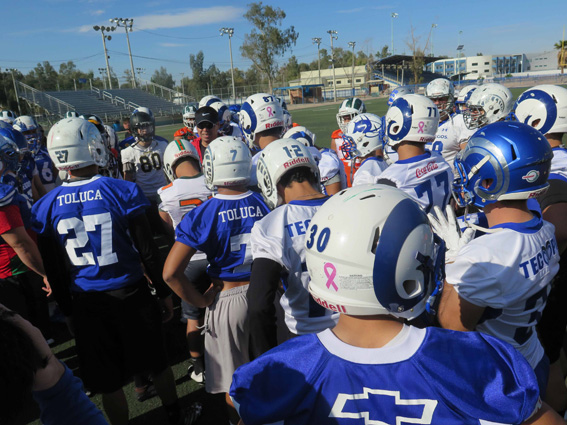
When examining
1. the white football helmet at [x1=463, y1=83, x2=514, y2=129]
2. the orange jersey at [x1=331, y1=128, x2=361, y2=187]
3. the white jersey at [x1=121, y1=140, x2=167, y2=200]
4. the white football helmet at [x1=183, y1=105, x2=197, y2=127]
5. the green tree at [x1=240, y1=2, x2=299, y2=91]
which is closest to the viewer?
the white football helmet at [x1=463, y1=83, x2=514, y2=129]

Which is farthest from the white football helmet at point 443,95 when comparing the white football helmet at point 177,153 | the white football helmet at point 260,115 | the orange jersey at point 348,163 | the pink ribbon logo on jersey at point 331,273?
the pink ribbon logo on jersey at point 331,273

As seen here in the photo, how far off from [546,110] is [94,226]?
4064mm

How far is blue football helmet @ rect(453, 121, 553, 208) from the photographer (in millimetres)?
2311

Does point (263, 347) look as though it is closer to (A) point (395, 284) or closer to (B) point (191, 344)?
(A) point (395, 284)

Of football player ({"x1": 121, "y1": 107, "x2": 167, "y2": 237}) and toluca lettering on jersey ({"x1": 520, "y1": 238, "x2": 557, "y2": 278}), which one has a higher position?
football player ({"x1": 121, "y1": 107, "x2": 167, "y2": 237})

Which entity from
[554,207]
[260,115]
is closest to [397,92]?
[260,115]

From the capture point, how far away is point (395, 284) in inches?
57.2

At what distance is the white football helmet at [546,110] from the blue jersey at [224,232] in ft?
8.93

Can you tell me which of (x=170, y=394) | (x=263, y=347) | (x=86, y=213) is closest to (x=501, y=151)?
(x=263, y=347)

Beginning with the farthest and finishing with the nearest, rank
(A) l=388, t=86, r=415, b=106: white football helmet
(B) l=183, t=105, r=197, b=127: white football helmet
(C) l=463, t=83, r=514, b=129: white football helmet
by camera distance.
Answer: (A) l=388, t=86, r=415, b=106: white football helmet
(B) l=183, t=105, r=197, b=127: white football helmet
(C) l=463, t=83, r=514, b=129: white football helmet

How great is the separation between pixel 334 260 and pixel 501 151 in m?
1.49

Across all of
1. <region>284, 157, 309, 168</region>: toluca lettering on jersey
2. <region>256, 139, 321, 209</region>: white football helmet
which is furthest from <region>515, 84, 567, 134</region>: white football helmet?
<region>284, 157, 309, 168</region>: toluca lettering on jersey

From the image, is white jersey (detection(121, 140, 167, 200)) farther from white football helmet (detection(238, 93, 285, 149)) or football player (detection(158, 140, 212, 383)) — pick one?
white football helmet (detection(238, 93, 285, 149))

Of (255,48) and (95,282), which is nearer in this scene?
(95,282)
